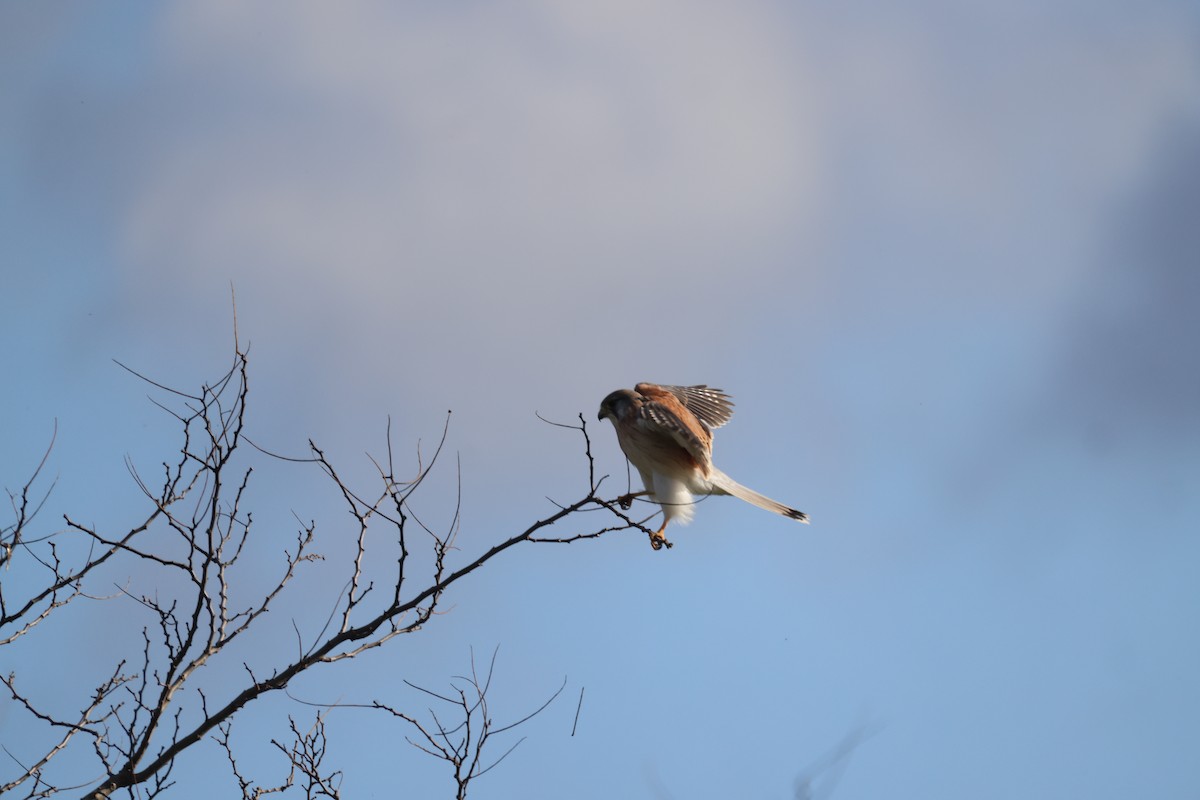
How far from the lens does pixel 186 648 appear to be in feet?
12.3

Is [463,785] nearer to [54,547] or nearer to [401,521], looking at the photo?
[401,521]

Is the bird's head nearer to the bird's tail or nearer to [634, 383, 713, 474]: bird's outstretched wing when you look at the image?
[634, 383, 713, 474]: bird's outstretched wing

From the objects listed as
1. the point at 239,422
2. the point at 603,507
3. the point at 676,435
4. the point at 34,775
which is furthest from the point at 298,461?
the point at 676,435

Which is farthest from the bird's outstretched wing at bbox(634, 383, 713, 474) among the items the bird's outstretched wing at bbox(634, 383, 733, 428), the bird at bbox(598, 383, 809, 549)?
the bird's outstretched wing at bbox(634, 383, 733, 428)

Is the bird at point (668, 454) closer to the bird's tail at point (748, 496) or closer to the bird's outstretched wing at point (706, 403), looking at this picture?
the bird's tail at point (748, 496)

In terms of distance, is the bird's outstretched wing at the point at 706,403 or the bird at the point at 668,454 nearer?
the bird at the point at 668,454

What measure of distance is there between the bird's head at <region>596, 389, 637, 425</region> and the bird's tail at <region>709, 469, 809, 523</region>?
0.64 meters

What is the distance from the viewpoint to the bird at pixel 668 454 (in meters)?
6.16

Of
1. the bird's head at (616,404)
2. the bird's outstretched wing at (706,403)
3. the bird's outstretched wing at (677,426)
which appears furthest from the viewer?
the bird's outstretched wing at (706,403)

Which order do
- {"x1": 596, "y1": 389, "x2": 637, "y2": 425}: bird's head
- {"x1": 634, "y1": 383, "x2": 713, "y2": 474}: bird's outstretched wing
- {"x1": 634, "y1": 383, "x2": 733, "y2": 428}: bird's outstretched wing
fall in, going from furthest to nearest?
{"x1": 634, "y1": 383, "x2": 733, "y2": 428}: bird's outstretched wing → {"x1": 596, "y1": 389, "x2": 637, "y2": 425}: bird's head → {"x1": 634, "y1": 383, "x2": 713, "y2": 474}: bird's outstretched wing

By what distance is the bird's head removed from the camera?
6445 mm

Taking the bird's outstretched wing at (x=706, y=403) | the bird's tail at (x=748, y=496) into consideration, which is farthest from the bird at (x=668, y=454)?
the bird's outstretched wing at (x=706, y=403)

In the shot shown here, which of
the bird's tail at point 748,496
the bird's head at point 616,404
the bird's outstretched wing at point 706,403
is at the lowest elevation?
the bird's tail at point 748,496

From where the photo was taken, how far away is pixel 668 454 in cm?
631
